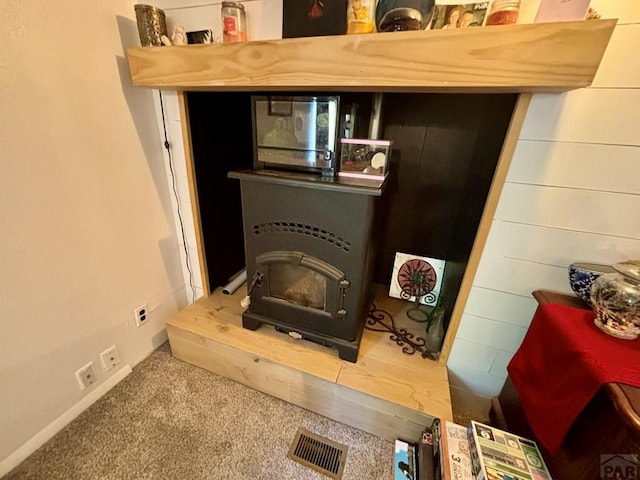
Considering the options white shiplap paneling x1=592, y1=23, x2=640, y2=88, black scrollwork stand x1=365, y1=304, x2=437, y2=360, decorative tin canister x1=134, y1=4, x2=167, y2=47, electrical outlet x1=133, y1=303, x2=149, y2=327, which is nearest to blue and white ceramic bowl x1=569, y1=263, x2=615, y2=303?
white shiplap paneling x1=592, y1=23, x2=640, y2=88

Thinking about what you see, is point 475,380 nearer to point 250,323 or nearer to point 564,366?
point 564,366

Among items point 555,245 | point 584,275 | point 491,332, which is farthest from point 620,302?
point 491,332

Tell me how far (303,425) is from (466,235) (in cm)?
113

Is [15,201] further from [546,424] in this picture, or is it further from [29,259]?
[546,424]

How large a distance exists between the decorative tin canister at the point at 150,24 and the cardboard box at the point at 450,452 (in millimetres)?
1866

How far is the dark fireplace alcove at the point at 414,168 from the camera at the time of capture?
1263 millimetres

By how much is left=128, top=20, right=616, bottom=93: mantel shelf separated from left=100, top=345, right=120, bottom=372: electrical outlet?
1.28 meters

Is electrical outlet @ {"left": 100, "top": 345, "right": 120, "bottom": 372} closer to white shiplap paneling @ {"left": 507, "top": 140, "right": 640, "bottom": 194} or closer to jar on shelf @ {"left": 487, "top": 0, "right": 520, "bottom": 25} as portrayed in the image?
white shiplap paneling @ {"left": 507, "top": 140, "right": 640, "bottom": 194}

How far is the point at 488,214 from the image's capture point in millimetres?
992

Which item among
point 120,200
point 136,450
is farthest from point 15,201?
point 136,450

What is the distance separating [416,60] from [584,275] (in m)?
0.86

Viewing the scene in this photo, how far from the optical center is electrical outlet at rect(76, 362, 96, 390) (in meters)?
1.23

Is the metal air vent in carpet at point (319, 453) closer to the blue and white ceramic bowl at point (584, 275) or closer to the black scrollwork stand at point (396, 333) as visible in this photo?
the black scrollwork stand at point (396, 333)

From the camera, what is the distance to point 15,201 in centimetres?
94
